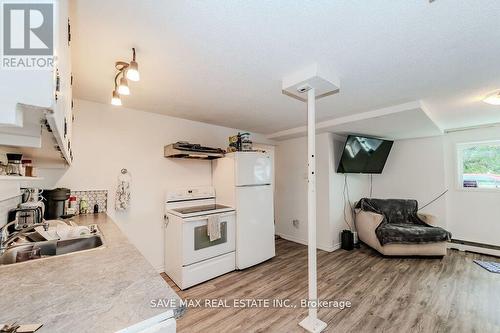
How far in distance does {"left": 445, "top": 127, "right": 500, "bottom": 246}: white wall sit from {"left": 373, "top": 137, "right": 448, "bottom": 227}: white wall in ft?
0.46

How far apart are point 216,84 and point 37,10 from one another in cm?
160

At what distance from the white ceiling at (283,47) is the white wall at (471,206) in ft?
6.20

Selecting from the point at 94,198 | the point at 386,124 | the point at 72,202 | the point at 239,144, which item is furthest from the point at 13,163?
the point at 386,124

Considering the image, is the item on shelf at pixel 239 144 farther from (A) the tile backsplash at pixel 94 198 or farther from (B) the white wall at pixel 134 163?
(A) the tile backsplash at pixel 94 198

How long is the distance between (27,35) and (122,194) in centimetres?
249

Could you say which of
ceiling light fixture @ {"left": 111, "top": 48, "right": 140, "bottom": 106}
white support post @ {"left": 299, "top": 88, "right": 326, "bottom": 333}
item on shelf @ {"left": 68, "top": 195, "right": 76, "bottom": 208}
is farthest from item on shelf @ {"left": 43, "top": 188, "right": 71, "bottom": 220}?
white support post @ {"left": 299, "top": 88, "right": 326, "bottom": 333}

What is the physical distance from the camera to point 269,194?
3.40 m

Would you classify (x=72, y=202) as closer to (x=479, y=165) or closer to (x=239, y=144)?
(x=239, y=144)

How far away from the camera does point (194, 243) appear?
8.63ft

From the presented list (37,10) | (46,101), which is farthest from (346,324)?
(37,10)

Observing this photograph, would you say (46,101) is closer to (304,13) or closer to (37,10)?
(37,10)

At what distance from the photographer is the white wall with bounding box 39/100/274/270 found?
2.48 meters

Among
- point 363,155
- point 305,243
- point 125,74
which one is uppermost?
point 125,74

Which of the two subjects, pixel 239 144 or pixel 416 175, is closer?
pixel 239 144
